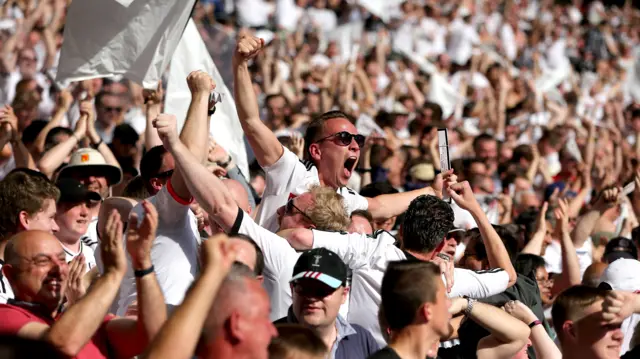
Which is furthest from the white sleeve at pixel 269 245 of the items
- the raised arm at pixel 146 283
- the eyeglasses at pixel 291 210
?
the raised arm at pixel 146 283

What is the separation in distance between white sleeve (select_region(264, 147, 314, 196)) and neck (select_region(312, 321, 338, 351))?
1363mm

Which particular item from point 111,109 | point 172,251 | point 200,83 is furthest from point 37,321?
point 111,109

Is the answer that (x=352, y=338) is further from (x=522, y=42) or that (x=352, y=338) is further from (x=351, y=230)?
(x=522, y=42)

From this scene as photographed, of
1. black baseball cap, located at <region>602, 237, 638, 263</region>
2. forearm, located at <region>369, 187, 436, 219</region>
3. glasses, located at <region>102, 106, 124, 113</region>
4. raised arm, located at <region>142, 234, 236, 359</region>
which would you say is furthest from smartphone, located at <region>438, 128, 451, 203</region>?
glasses, located at <region>102, 106, 124, 113</region>

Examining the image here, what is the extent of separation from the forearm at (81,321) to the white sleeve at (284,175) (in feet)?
7.33

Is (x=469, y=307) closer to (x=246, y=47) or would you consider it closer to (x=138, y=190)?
(x=246, y=47)

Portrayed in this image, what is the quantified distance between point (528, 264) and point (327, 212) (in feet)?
7.69

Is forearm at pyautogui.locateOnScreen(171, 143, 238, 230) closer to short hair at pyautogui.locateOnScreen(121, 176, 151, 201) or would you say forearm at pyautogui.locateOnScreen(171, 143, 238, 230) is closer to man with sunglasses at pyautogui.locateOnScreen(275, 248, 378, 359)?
man with sunglasses at pyautogui.locateOnScreen(275, 248, 378, 359)

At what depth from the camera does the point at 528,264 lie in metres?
7.18

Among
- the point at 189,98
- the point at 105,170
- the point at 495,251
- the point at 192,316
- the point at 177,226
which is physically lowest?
the point at 105,170

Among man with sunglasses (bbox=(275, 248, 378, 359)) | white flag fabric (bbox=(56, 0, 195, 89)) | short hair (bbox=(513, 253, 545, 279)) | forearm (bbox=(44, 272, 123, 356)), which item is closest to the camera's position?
forearm (bbox=(44, 272, 123, 356))

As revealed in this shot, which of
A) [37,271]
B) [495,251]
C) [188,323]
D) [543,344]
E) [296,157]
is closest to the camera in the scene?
[188,323]

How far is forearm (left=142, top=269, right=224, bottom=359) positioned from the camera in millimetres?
3361

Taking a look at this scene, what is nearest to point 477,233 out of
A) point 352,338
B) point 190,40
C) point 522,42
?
point 352,338
